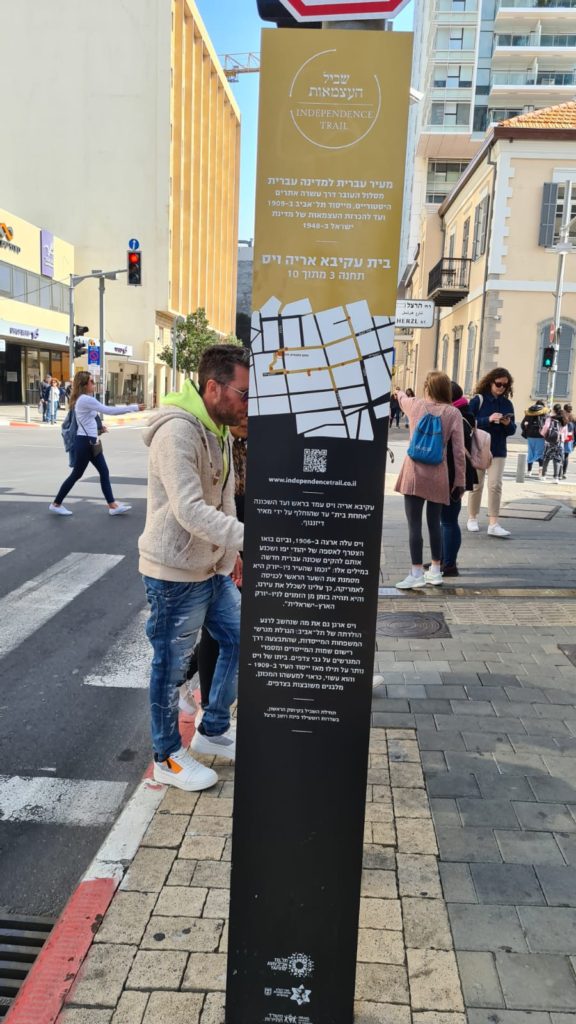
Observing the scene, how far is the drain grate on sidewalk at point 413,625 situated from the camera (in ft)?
18.2

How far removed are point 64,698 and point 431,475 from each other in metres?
3.45

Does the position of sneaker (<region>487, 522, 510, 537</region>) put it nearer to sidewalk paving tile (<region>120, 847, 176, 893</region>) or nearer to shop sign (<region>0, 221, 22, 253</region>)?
sidewalk paving tile (<region>120, 847, 176, 893</region>)

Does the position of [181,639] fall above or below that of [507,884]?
above

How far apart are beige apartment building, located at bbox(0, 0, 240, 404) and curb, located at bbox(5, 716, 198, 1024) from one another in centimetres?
5175

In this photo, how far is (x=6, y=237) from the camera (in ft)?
127

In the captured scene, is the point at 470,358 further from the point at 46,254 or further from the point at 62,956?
the point at 46,254

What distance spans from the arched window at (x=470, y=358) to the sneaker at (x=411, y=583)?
2200cm

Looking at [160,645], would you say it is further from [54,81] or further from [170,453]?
[54,81]

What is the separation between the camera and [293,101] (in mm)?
1749

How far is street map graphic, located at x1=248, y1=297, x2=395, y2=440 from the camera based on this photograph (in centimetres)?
182

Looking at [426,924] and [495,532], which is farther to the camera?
[495,532]

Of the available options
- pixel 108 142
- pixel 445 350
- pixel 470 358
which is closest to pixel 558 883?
pixel 470 358

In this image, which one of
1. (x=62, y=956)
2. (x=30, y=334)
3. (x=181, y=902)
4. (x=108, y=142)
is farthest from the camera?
(x=108, y=142)

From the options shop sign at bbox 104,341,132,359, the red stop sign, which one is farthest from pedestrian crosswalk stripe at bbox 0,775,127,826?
shop sign at bbox 104,341,132,359
